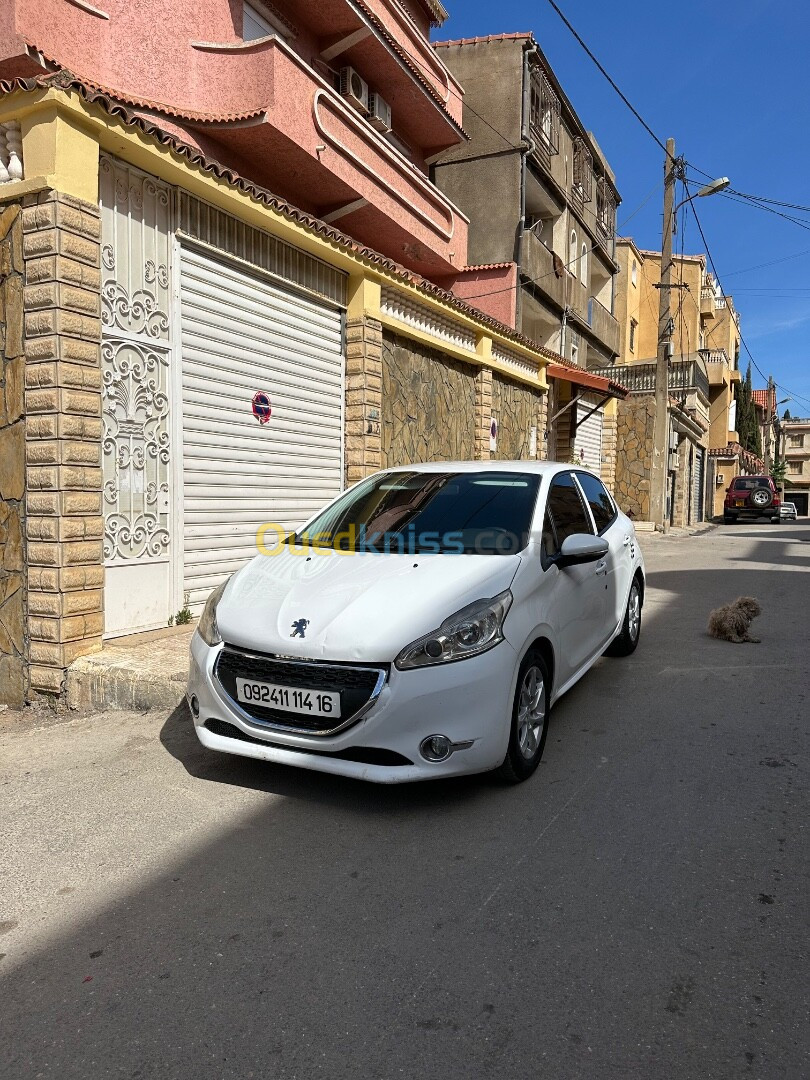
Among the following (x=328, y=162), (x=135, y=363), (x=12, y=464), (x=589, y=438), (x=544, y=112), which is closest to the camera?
(x=12, y=464)

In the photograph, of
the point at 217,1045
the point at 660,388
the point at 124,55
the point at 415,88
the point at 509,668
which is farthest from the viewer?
the point at 660,388

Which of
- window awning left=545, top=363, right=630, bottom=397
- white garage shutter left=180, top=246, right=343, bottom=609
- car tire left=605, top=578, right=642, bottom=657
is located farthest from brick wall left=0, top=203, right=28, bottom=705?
window awning left=545, top=363, right=630, bottom=397

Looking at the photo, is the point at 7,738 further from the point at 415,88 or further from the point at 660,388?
the point at 660,388

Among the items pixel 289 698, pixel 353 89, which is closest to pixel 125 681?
pixel 289 698

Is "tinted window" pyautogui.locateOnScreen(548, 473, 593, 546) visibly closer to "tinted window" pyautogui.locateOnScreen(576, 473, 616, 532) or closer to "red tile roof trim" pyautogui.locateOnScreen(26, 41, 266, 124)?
"tinted window" pyautogui.locateOnScreen(576, 473, 616, 532)

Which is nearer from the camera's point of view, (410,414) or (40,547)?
(40,547)

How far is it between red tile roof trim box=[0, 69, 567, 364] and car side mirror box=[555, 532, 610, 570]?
4109 mm

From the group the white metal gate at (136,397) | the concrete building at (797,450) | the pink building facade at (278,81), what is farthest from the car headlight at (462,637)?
the concrete building at (797,450)

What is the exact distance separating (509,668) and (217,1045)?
182cm

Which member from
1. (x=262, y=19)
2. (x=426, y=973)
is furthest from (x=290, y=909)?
(x=262, y=19)

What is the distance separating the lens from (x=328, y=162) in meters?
10.7

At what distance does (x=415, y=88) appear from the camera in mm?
13992

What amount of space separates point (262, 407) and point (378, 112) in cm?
949

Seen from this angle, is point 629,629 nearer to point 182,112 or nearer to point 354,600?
point 354,600
